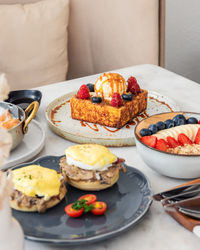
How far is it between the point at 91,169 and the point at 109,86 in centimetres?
56

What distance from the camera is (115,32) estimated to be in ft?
7.67

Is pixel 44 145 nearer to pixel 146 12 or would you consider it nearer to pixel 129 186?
pixel 129 186

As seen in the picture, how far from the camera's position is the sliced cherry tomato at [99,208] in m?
0.72

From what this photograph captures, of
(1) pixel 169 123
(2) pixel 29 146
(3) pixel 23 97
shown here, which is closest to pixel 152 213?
(1) pixel 169 123

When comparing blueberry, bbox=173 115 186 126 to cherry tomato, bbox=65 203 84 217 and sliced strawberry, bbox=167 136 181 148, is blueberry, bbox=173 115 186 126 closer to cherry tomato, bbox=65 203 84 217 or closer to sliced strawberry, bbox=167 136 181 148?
sliced strawberry, bbox=167 136 181 148

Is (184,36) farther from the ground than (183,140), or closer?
closer

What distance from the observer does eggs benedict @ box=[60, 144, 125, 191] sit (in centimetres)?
78

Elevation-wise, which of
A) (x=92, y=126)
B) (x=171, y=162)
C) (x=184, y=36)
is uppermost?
(x=171, y=162)

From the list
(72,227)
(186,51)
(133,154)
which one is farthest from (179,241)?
(186,51)

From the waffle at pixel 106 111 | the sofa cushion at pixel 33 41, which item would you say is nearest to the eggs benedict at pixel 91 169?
the waffle at pixel 106 111

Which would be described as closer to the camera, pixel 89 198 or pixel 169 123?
pixel 89 198

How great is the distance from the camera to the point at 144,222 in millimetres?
746

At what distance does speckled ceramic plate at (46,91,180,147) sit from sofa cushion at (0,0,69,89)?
906 millimetres

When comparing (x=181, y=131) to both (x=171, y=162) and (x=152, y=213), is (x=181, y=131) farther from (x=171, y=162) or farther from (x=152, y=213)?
(x=152, y=213)
